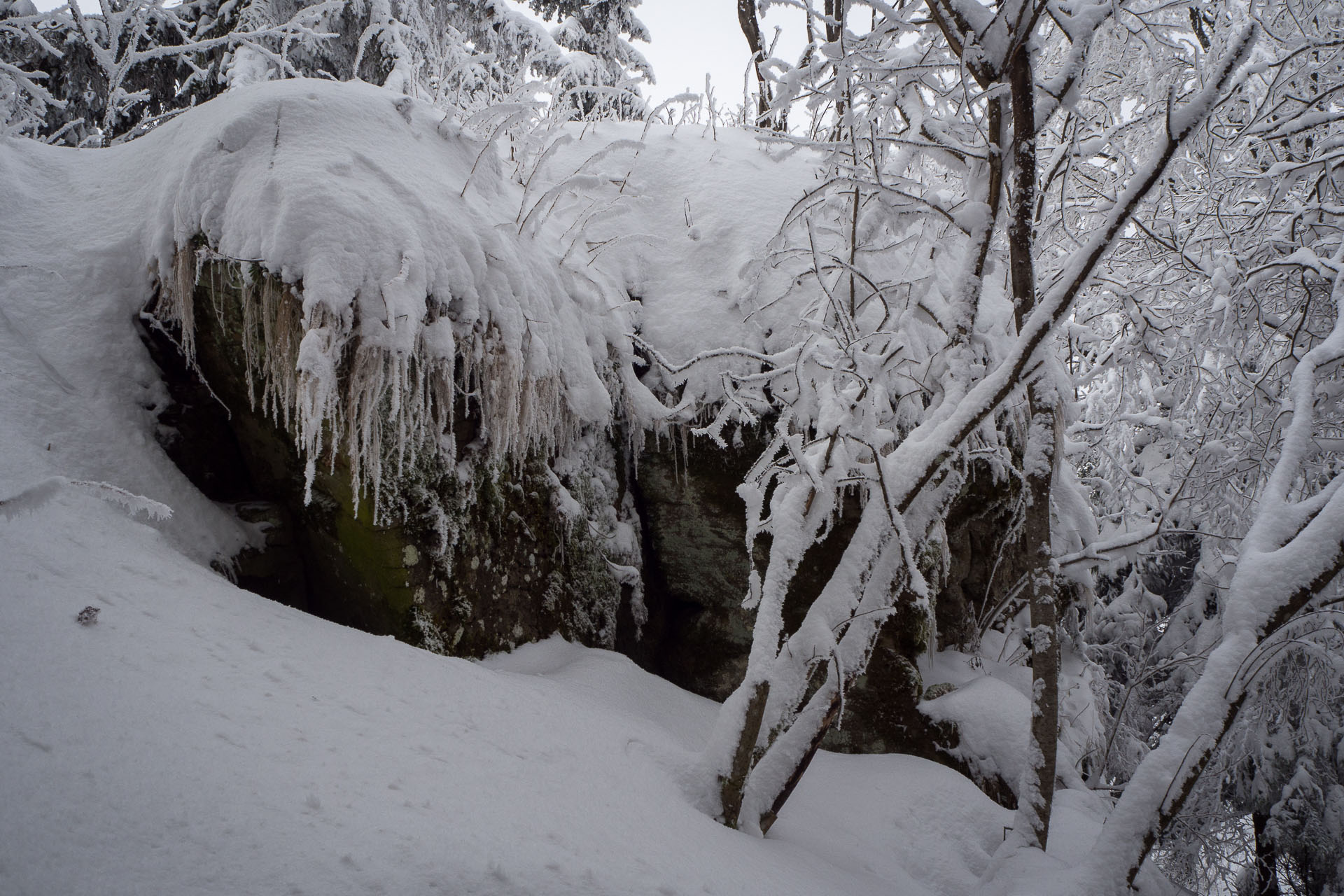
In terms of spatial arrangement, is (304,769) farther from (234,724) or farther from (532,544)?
(532,544)

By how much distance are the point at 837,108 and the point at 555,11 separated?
8403 millimetres

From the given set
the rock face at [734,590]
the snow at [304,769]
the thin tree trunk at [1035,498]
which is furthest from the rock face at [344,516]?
the thin tree trunk at [1035,498]

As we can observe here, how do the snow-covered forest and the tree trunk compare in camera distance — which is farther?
the tree trunk

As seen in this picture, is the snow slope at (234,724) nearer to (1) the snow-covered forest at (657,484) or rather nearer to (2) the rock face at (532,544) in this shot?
(1) the snow-covered forest at (657,484)

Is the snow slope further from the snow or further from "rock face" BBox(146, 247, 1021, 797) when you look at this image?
"rock face" BBox(146, 247, 1021, 797)

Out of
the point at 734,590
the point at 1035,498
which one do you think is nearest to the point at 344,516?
the point at 734,590

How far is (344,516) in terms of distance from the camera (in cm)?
271

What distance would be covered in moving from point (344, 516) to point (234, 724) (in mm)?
1387

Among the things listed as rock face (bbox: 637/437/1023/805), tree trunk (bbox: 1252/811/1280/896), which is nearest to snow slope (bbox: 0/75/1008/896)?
rock face (bbox: 637/437/1023/805)

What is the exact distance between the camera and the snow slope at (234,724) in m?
1.14

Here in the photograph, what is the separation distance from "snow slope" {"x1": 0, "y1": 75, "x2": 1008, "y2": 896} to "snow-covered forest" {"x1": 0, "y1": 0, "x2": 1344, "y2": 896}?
0.01 metres

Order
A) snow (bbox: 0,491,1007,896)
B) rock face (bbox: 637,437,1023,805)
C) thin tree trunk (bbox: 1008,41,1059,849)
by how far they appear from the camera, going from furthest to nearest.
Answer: rock face (bbox: 637,437,1023,805)
thin tree trunk (bbox: 1008,41,1059,849)
snow (bbox: 0,491,1007,896)

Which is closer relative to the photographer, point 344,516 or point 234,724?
point 234,724

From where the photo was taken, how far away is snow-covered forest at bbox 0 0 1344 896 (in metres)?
1.50
